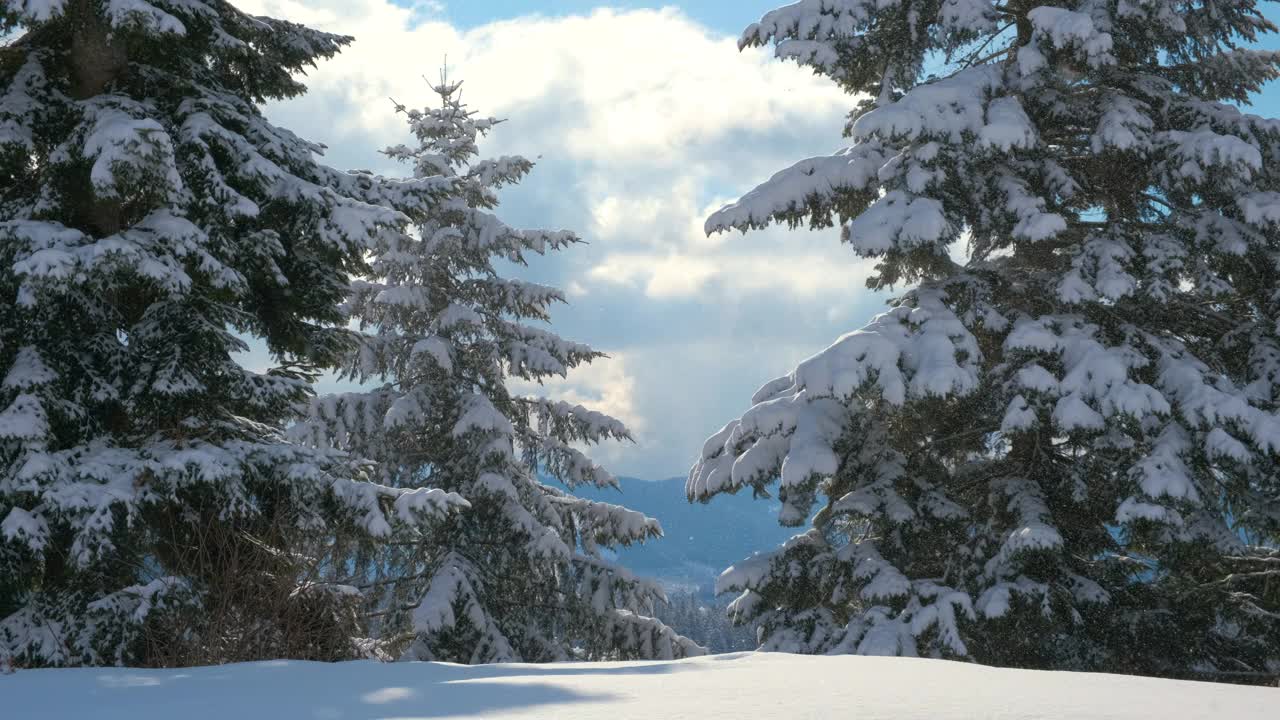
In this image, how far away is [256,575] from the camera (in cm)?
638

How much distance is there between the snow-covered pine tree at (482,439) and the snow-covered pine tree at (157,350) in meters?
6.59

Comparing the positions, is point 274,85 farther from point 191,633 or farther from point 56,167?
point 191,633

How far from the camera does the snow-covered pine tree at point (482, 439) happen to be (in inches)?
570

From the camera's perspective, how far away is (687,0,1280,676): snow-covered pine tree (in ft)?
30.0

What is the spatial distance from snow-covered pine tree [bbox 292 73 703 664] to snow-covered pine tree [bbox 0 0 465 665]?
6586mm

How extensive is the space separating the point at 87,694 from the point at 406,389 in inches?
469

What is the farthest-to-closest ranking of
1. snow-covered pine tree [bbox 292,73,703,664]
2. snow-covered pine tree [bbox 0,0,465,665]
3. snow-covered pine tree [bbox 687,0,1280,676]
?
1. snow-covered pine tree [bbox 292,73,703,664]
2. snow-covered pine tree [bbox 687,0,1280,676]
3. snow-covered pine tree [bbox 0,0,465,665]

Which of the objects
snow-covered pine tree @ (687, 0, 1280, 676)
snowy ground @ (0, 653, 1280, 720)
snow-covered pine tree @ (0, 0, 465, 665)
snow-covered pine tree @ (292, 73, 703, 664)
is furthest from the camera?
snow-covered pine tree @ (292, 73, 703, 664)

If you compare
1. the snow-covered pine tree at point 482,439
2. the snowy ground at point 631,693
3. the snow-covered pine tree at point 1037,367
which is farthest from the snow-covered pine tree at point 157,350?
the snow-covered pine tree at point 482,439

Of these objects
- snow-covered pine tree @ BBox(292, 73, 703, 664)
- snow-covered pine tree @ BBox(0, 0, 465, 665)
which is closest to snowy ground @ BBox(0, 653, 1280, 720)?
snow-covered pine tree @ BBox(0, 0, 465, 665)

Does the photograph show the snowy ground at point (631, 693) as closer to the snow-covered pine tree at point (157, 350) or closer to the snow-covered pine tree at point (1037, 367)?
the snow-covered pine tree at point (157, 350)

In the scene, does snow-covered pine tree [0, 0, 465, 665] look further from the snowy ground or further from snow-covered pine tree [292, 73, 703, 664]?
snow-covered pine tree [292, 73, 703, 664]

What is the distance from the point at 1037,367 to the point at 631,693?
22.8 feet

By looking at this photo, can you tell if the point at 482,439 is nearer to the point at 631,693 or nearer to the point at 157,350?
the point at 157,350
